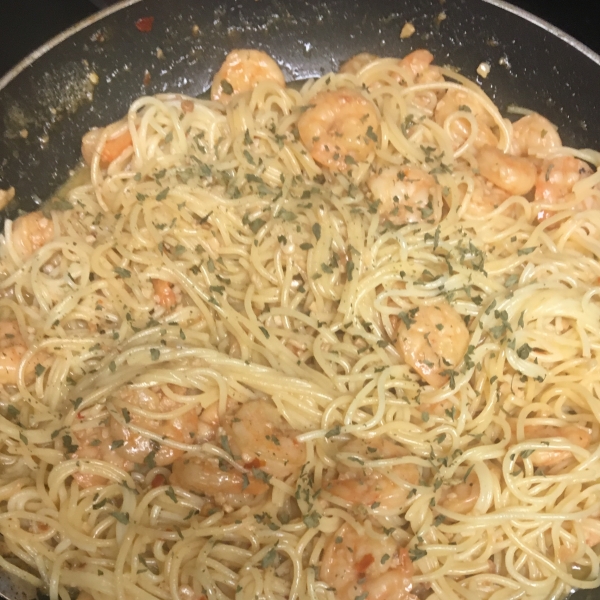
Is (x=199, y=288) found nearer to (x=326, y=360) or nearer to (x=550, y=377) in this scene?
(x=326, y=360)

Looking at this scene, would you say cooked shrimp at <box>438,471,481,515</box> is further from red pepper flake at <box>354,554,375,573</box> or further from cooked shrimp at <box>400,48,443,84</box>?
cooked shrimp at <box>400,48,443,84</box>

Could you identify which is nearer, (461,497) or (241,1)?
(461,497)

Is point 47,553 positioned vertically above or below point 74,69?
below

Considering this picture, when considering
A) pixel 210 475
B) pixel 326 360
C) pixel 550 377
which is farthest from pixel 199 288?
pixel 550 377

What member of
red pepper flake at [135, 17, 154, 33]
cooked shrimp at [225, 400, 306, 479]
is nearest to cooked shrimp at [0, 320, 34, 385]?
cooked shrimp at [225, 400, 306, 479]

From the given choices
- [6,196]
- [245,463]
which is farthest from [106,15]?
[245,463]

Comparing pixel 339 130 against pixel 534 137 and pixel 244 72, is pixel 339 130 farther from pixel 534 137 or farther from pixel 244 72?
pixel 534 137
